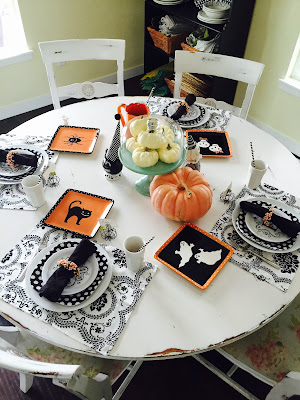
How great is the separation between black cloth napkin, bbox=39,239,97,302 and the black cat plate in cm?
9

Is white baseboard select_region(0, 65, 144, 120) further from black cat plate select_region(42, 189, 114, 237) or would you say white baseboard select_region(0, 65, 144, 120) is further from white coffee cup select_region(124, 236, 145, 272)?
white coffee cup select_region(124, 236, 145, 272)

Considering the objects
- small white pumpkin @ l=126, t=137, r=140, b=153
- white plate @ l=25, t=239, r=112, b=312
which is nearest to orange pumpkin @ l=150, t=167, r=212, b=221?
small white pumpkin @ l=126, t=137, r=140, b=153

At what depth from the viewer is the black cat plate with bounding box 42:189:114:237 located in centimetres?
122

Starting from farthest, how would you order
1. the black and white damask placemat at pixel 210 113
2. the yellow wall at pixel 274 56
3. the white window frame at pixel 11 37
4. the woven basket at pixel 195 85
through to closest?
the woven basket at pixel 195 85 → the white window frame at pixel 11 37 → the yellow wall at pixel 274 56 → the black and white damask placemat at pixel 210 113

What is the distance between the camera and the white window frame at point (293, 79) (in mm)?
2389

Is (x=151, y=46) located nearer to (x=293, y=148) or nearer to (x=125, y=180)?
(x=293, y=148)

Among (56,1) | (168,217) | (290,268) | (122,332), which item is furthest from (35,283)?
(56,1)

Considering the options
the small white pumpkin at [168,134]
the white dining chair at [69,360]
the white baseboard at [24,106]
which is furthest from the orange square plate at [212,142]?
the white baseboard at [24,106]

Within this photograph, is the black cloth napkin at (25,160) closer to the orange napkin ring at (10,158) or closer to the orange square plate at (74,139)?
the orange napkin ring at (10,158)

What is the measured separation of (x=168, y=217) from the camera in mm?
1214

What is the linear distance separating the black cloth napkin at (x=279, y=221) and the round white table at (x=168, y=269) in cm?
11

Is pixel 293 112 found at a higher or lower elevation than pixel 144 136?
lower

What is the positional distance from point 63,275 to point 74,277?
0.05m

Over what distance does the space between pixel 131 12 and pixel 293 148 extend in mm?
1873
